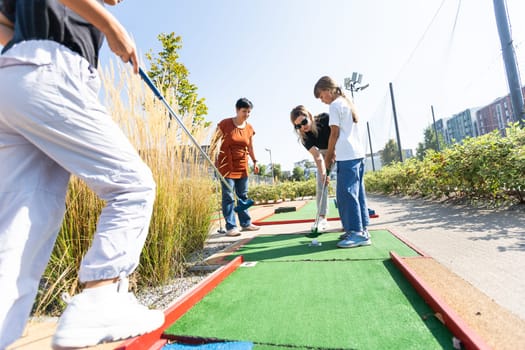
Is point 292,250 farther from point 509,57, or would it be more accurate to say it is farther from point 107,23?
point 509,57

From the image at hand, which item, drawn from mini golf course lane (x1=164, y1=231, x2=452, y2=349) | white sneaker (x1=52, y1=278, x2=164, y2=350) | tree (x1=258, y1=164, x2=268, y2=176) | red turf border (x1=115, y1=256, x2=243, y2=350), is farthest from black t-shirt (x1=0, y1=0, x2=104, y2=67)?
tree (x1=258, y1=164, x2=268, y2=176)

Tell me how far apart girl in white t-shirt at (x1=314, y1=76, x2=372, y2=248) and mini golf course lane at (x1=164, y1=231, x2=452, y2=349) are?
426mm

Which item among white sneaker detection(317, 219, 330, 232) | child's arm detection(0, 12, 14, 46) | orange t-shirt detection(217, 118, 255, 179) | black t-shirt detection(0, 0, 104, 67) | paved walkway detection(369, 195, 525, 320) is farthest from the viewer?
orange t-shirt detection(217, 118, 255, 179)

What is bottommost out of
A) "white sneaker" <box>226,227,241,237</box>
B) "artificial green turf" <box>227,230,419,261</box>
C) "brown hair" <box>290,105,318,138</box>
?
"artificial green turf" <box>227,230,419,261</box>

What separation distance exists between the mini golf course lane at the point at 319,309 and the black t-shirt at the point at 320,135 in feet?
5.68

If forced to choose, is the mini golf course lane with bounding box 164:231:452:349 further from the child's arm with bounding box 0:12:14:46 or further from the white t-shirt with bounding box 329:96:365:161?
the child's arm with bounding box 0:12:14:46

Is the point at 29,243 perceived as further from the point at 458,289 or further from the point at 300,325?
the point at 458,289

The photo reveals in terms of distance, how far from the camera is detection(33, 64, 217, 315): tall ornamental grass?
1.50m

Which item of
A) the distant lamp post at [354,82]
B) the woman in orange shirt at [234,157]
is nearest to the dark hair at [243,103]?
the woman in orange shirt at [234,157]

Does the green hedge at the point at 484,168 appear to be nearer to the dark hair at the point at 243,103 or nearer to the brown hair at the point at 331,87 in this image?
the brown hair at the point at 331,87

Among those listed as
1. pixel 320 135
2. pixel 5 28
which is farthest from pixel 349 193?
pixel 5 28

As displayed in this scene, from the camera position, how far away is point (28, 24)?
845 mm

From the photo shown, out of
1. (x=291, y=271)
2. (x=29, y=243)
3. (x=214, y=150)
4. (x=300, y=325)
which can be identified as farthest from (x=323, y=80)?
(x=29, y=243)

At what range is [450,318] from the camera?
3.43 ft
